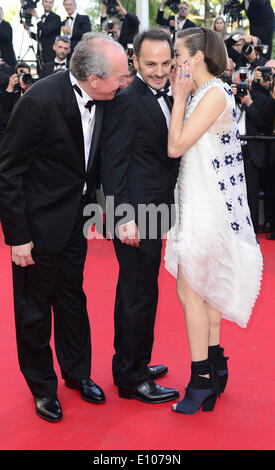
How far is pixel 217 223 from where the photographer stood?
7.20 ft

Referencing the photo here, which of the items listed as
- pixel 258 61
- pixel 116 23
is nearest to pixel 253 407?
pixel 258 61

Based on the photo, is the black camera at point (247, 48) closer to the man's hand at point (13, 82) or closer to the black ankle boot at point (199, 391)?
the man's hand at point (13, 82)

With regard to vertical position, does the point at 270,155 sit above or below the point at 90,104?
below

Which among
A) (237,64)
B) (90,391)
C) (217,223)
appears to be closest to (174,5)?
(237,64)

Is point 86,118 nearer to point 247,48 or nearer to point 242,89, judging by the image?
point 242,89

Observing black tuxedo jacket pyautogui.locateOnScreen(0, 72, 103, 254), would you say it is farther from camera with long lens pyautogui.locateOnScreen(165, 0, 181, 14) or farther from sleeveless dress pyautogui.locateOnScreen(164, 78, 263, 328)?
camera with long lens pyautogui.locateOnScreen(165, 0, 181, 14)

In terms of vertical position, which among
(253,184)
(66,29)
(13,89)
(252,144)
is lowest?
(253,184)

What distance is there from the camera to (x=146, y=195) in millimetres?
2256

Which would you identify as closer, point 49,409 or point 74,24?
point 49,409

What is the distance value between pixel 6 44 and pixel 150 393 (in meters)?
8.07

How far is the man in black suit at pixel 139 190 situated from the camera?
2162 mm

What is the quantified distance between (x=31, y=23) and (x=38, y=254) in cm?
779

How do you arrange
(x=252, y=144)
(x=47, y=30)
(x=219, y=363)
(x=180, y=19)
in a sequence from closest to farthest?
(x=219, y=363) < (x=252, y=144) < (x=180, y=19) < (x=47, y=30)

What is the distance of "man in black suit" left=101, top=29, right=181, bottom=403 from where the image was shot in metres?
2.16
